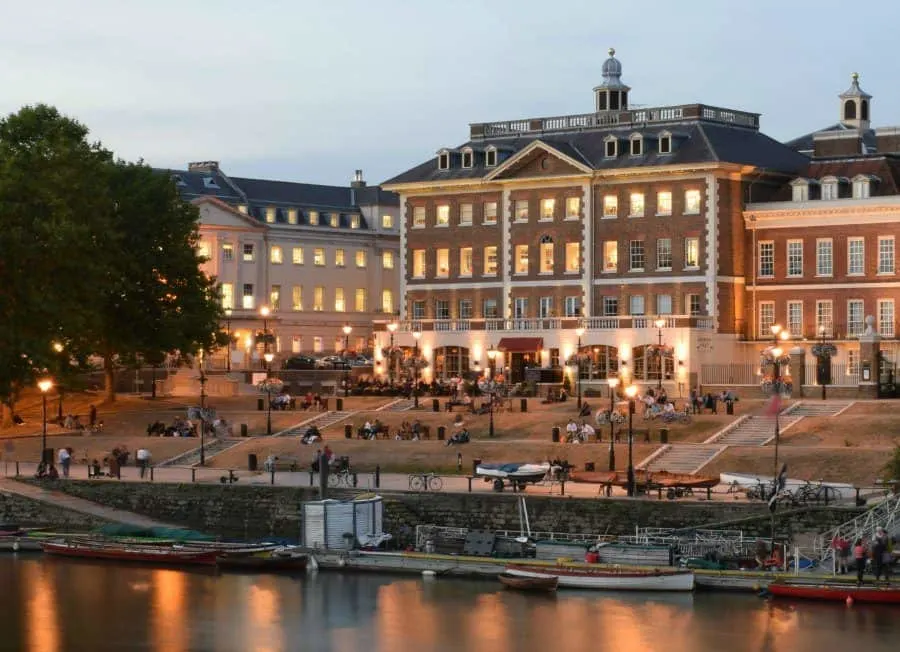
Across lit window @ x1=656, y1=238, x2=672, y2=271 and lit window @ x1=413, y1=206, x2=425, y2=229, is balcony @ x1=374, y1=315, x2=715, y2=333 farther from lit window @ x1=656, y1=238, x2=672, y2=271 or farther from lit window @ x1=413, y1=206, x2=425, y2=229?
lit window @ x1=413, y1=206, x2=425, y2=229

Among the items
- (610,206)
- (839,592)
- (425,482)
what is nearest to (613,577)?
(839,592)

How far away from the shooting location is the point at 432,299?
396 feet

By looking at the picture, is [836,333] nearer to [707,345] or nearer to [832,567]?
[707,345]

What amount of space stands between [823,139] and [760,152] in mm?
4501

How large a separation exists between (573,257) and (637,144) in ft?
23.3

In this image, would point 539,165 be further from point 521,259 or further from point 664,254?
point 664,254

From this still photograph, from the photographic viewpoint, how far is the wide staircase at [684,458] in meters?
83.7

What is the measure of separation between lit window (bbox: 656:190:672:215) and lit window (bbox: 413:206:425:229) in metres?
16.0

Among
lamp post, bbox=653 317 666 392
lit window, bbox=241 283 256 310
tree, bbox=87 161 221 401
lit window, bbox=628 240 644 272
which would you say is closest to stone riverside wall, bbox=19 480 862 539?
tree, bbox=87 161 221 401

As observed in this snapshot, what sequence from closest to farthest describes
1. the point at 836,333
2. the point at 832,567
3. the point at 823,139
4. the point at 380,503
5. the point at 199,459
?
1. the point at 832,567
2. the point at 380,503
3. the point at 199,459
4. the point at 836,333
5. the point at 823,139

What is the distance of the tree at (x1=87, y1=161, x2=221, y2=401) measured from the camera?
11050cm

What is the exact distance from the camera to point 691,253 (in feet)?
360

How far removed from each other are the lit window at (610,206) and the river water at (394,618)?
44451 mm

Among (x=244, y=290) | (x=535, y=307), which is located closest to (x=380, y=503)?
(x=535, y=307)
